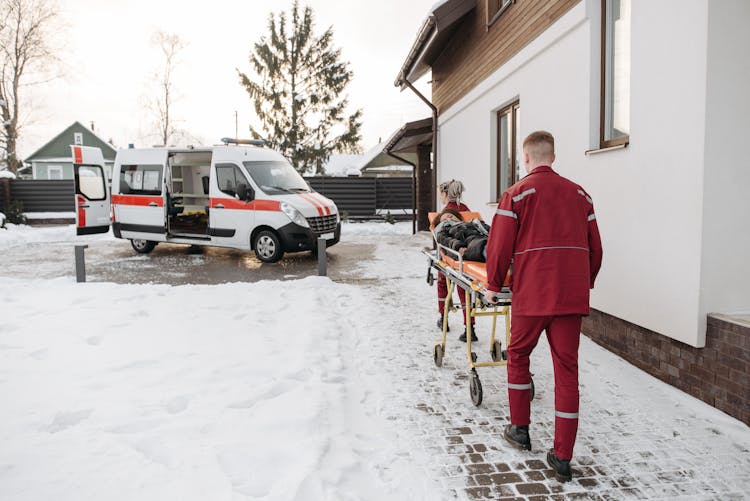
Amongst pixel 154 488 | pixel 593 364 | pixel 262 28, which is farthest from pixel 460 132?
pixel 262 28

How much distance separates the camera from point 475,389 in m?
3.64

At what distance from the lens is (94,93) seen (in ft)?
90.9

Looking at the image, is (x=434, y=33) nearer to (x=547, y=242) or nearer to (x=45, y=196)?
(x=547, y=242)

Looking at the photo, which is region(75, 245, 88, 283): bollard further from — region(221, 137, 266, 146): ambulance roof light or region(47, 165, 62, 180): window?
region(47, 165, 62, 180): window

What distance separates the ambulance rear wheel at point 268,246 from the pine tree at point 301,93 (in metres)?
16.2

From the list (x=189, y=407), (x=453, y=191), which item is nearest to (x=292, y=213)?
(x=453, y=191)

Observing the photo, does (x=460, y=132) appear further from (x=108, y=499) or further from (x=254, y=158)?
(x=108, y=499)

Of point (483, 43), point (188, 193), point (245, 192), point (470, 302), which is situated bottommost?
point (470, 302)

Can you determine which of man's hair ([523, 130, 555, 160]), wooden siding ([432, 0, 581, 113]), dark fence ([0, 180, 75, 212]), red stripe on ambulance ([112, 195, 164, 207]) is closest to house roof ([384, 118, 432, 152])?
wooden siding ([432, 0, 581, 113])

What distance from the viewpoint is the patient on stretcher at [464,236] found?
3836mm

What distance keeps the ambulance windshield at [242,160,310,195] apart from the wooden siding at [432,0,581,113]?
394 cm

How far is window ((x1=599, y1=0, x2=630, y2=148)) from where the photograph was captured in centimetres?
486

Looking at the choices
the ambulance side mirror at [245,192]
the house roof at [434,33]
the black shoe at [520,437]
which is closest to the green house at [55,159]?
the house roof at [434,33]

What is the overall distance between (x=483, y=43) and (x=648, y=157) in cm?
584
